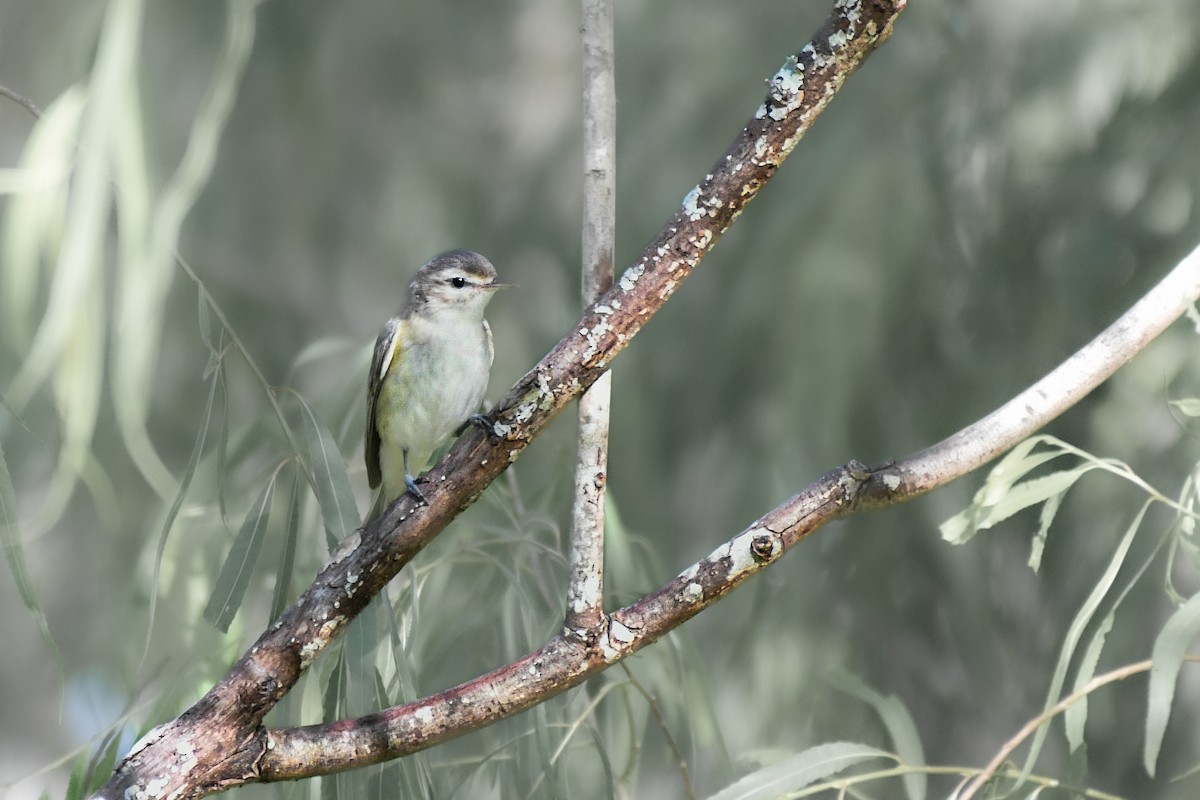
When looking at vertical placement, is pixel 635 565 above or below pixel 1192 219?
below

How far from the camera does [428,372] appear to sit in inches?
76.2

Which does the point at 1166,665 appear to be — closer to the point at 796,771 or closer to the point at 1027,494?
the point at 1027,494

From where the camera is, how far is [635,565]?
1935 millimetres

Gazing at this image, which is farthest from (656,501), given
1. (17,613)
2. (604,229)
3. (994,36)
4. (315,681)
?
(17,613)

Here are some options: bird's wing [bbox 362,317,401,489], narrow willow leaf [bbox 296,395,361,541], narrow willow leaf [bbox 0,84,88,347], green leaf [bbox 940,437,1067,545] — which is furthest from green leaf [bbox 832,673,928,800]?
narrow willow leaf [bbox 0,84,88,347]

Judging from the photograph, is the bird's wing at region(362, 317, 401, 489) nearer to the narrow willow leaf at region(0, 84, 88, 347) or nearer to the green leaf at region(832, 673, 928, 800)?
the narrow willow leaf at region(0, 84, 88, 347)

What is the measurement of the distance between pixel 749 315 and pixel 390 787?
1.09 metres

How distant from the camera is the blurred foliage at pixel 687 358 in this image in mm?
1514

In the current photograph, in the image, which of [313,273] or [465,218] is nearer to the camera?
[465,218]

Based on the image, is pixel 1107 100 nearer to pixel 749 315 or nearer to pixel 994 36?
pixel 994 36

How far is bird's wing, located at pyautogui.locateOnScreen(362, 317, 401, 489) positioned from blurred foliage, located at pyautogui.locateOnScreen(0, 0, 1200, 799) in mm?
49

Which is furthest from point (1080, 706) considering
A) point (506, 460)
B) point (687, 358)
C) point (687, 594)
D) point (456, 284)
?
point (687, 358)

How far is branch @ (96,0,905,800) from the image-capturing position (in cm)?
107

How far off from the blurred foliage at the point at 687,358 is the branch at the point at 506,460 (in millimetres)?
196
